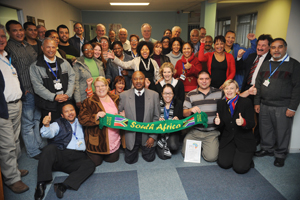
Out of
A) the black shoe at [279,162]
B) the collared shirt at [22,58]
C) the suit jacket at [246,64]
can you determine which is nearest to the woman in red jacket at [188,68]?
the suit jacket at [246,64]

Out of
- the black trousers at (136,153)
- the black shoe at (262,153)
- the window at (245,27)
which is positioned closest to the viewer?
the black trousers at (136,153)

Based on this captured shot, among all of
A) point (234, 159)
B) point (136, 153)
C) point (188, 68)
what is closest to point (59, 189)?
point (136, 153)

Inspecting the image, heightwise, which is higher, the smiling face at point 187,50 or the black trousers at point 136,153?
the smiling face at point 187,50

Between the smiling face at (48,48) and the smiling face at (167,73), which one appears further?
the smiling face at (167,73)

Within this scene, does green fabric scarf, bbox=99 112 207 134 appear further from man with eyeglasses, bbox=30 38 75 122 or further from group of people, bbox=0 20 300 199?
man with eyeglasses, bbox=30 38 75 122

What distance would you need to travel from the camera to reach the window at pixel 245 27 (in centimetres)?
990

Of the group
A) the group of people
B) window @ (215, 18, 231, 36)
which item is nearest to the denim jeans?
the group of people

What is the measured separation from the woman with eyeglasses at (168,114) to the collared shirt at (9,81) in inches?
82.8

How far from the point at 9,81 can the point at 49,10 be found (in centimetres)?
573

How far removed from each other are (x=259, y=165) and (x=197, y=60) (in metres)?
2.16

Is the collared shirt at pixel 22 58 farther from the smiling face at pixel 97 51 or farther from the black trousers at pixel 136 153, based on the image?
the black trousers at pixel 136 153

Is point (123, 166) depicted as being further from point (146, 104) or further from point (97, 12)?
point (97, 12)

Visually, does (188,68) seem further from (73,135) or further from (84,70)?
(73,135)

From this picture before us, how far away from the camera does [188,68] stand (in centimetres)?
381
